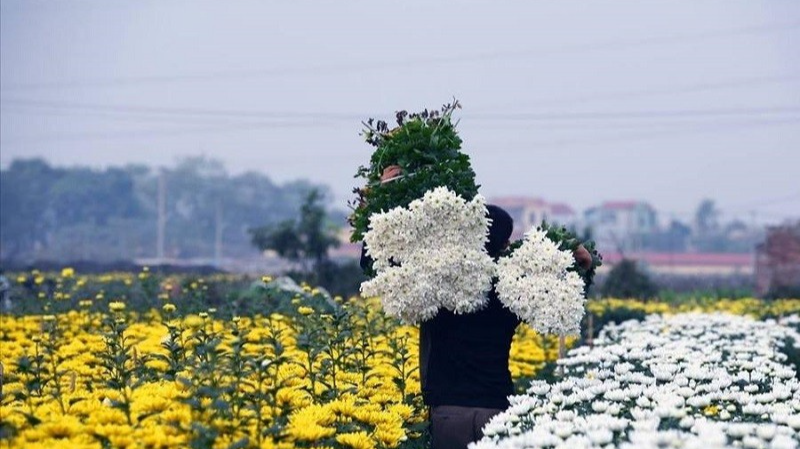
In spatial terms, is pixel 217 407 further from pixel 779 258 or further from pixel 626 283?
pixel 779 258

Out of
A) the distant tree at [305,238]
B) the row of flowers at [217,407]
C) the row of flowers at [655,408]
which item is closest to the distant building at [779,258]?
the distant tree at [305,238]

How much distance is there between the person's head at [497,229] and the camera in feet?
18.0

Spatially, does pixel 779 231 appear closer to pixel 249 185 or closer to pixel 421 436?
pixel 421 436

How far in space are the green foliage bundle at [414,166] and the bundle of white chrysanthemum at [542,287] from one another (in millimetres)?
404

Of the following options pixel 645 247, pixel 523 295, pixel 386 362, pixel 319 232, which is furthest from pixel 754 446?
pixel 645 247

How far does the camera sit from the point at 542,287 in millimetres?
5254

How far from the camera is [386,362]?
7.00 meters

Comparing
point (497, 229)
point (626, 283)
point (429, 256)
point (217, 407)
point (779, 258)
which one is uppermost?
point (497, 229)

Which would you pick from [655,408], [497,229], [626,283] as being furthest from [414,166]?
[626,283]

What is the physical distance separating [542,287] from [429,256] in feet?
1.86

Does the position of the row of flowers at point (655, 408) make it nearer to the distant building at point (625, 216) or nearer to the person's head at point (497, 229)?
the person's head at point (497, 229)

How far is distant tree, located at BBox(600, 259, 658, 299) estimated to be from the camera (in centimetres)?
1919

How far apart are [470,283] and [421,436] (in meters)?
0.91

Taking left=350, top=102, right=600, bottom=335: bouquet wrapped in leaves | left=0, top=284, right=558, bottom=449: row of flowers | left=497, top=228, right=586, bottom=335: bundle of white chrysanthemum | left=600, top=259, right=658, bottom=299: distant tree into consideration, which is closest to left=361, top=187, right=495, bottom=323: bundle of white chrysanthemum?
left=350, top=102, right=600, bottom=335: bouquet wrapped in leaves
